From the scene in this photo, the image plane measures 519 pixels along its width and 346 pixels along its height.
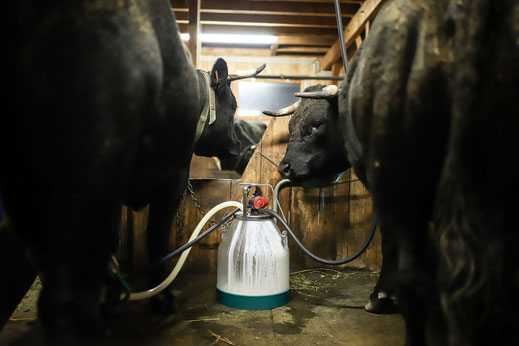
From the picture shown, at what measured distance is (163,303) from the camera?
2207 millimetres

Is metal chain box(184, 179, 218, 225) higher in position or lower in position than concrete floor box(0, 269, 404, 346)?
higher

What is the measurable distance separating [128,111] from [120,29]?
234mm

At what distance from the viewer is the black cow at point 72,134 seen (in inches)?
37.7

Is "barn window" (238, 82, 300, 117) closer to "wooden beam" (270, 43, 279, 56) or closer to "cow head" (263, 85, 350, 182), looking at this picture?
"wooden beam" (270, 43, 279, 56)

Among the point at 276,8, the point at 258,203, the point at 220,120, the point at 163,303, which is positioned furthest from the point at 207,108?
the point at 276,8

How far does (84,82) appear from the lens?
3.21ft

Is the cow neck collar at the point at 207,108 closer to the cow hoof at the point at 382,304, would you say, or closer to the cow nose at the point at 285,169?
the cow nose at the point at 285,169

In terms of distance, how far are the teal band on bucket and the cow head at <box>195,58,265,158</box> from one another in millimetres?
978

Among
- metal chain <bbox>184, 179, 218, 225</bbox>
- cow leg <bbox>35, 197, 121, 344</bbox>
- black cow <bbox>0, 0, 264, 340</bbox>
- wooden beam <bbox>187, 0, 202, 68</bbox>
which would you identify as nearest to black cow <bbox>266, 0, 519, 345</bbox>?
black cow <bbox>0, 0, 264, 340</bbox>

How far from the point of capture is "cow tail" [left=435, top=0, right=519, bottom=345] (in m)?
1.04

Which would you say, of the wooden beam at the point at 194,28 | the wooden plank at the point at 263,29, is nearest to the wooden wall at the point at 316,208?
the wooden beam at the point at 194,28

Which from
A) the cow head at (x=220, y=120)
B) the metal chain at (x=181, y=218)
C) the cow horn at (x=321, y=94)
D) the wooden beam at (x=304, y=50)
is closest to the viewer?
the cow horn at (x=321, y=94)

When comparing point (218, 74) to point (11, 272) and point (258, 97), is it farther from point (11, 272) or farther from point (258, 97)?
point (258, 97)

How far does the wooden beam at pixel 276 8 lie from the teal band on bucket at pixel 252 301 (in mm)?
4675
